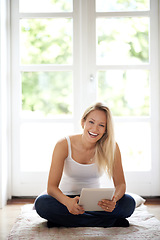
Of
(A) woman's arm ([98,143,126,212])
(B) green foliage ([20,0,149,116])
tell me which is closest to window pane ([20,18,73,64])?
(B) green foliage ([20,0,149,116])

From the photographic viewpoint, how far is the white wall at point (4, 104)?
3.02 meters

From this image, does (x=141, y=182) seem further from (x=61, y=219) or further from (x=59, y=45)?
(x=59, y=45)

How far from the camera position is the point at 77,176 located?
2428mm

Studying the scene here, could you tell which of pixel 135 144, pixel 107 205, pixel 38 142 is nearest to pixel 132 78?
pixel 135 144

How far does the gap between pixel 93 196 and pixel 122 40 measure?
174 centimetres

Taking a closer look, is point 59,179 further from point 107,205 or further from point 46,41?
point 46,41

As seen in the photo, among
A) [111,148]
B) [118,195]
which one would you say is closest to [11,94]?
[111,148]

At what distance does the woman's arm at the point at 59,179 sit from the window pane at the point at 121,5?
1.52 meters

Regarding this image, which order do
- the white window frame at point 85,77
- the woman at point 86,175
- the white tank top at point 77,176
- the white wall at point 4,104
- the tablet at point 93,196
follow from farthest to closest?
the white window frame at point 85,77, the white wall at point 4,104, the white tank top at point 77,176, the woman at point 86,175, the tablet at point 93,196

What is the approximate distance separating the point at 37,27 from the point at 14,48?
295mm

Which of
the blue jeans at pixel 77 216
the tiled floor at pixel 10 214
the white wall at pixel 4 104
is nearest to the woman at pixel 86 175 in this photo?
the blue jeans at pixel 77 216

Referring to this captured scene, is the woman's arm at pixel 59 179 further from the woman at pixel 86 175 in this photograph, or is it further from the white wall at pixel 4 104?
the white wall at pixel 4 104

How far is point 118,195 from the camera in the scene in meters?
2.32

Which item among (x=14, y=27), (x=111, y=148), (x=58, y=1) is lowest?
(x=111, y=148)
